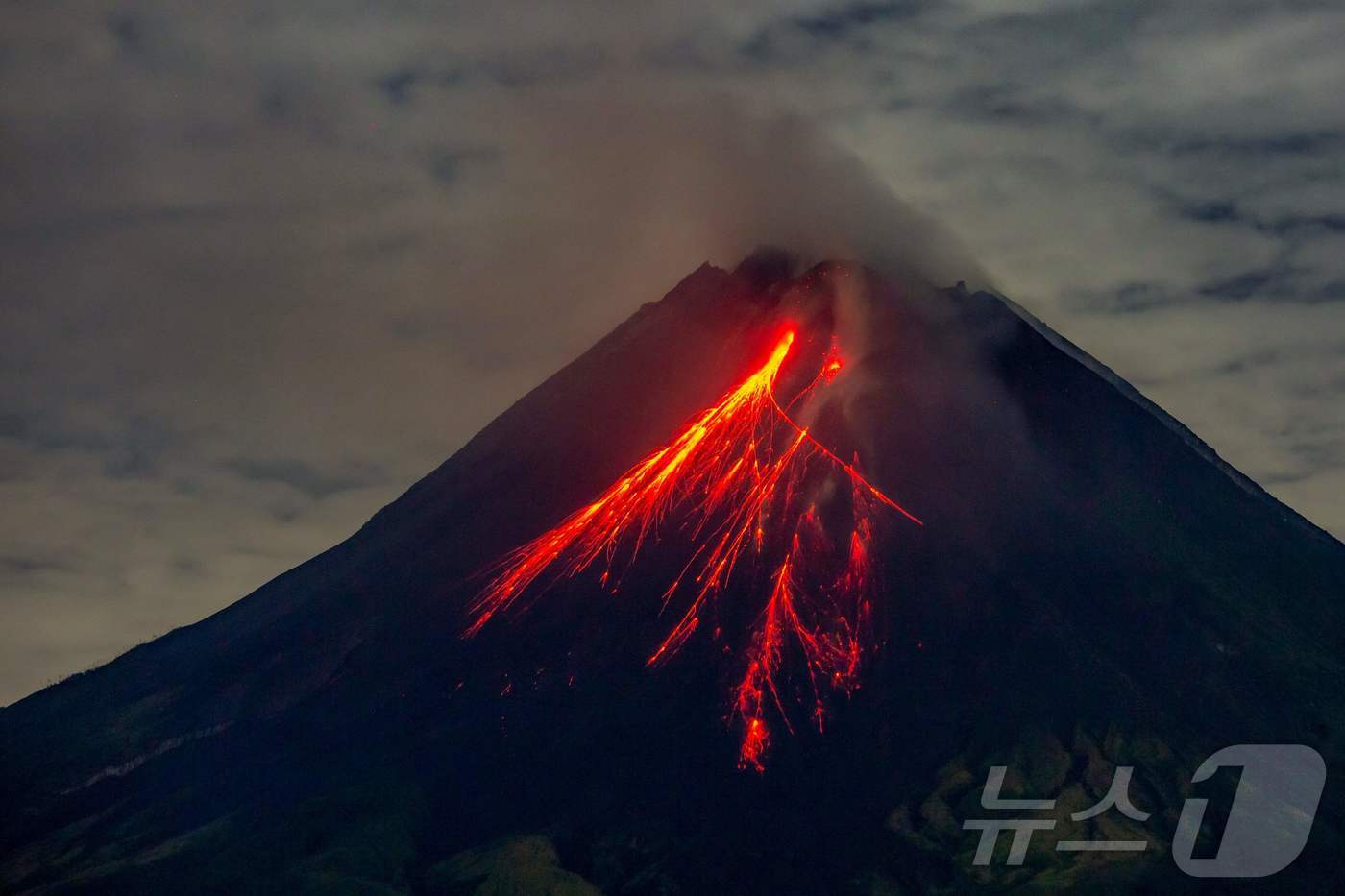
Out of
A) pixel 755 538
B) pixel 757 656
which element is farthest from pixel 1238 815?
pixel 755 538

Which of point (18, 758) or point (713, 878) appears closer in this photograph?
point (713, 878)

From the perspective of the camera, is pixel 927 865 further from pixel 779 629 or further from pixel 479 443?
pixel 479 443

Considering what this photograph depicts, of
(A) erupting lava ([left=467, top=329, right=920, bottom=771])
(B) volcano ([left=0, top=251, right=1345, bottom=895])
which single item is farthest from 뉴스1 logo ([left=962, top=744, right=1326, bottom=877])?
(A) erupting lava ([left=467, top=329, right=920, bottom=771])

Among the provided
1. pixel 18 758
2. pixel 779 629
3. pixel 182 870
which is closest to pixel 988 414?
pixel 779 629

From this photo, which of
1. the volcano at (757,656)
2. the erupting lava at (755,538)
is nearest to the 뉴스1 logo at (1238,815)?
the volcano at (757,656)

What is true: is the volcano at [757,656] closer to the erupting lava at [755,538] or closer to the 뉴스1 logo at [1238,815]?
the erupting lava at [755,538]

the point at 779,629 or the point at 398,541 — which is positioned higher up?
the point at 398,541
